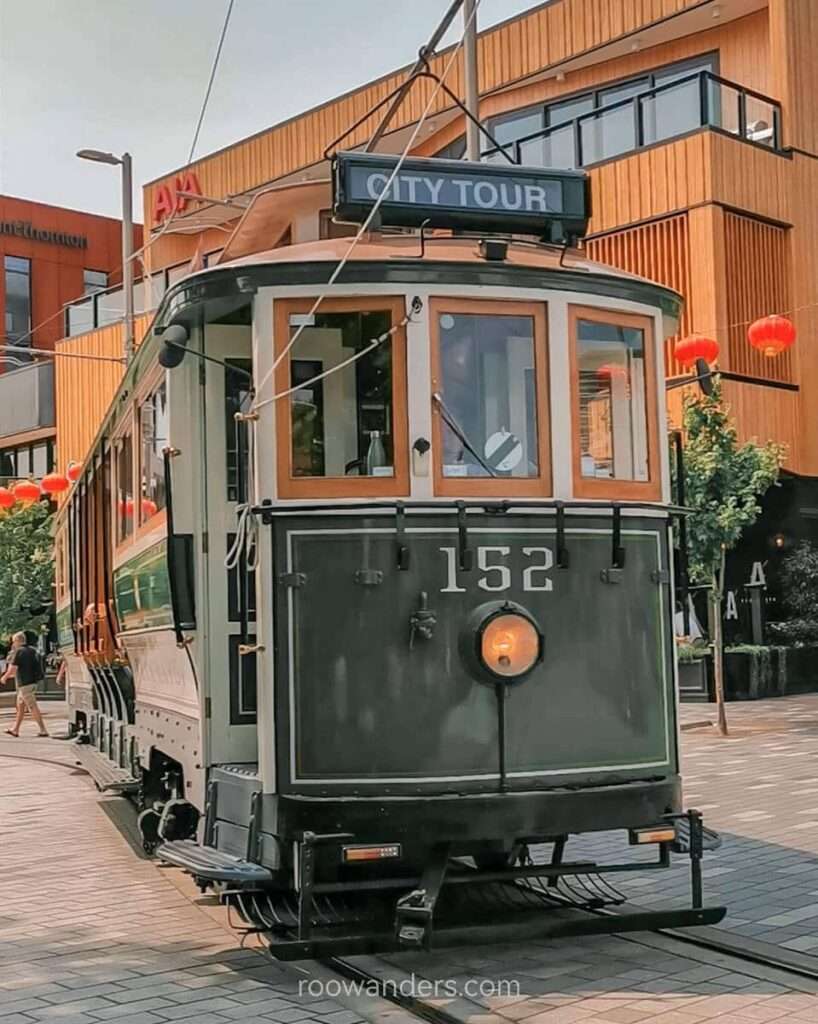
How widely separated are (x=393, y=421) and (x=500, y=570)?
820 mm

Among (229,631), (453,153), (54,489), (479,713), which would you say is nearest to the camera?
(479,713)

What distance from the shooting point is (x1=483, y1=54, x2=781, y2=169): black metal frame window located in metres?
21.2

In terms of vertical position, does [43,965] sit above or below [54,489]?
below

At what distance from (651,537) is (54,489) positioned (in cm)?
1806

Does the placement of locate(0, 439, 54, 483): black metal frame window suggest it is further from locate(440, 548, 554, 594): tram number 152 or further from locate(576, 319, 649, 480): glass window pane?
locate(440, 548, 554, 594): tram number 152

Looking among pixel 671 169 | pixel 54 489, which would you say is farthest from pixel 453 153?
pixel 54 489

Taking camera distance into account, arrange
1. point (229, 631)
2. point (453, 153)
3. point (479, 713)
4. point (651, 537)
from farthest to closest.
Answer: point (453, 153), point (229, 631), point (651, 537), point (479, 713)

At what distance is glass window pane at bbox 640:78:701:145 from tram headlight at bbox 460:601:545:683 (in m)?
16.9

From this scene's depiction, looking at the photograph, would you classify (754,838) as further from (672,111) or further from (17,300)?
(17,300)

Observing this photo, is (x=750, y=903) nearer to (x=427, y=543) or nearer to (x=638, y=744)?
(x=638, y=744)

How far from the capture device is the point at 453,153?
26578 mm

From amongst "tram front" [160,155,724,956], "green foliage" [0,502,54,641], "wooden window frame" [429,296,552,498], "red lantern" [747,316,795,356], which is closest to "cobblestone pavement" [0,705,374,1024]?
"tram front" [160,155,724,956]

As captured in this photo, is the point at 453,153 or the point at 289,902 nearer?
the point at 289,902

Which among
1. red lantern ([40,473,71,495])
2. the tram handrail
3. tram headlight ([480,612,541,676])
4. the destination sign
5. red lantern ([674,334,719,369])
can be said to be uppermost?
red lantern ([674,334,719,369])
